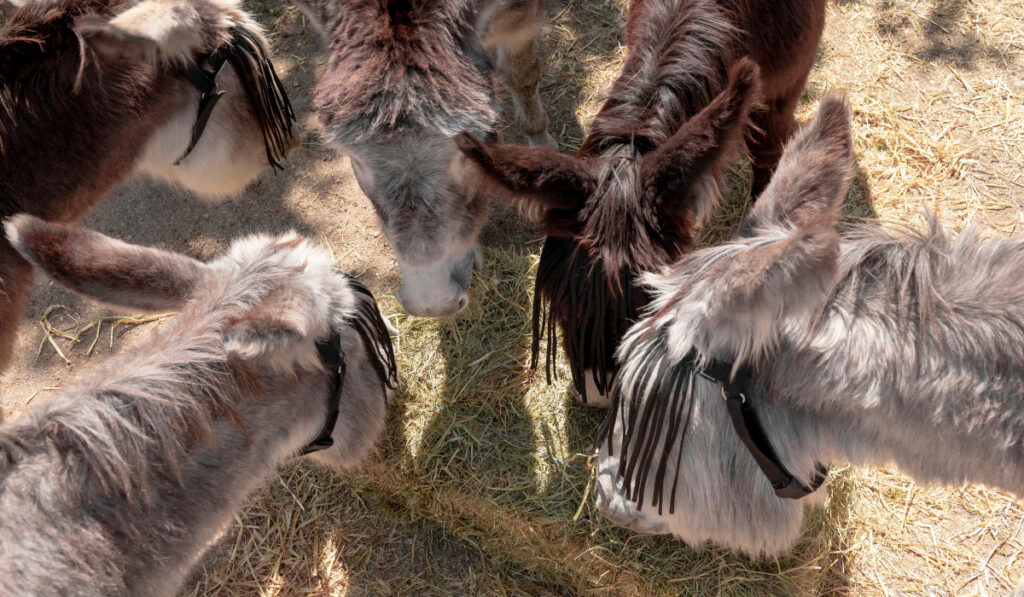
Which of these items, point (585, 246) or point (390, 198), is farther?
point (390, 198)

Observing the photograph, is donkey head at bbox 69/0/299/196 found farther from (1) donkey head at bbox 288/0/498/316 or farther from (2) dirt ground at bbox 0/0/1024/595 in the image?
(2) dirt ground at bbox 0/0/1024/595

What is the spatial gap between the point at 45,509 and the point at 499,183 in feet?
5.70

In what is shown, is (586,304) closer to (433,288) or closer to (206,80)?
(433,288)

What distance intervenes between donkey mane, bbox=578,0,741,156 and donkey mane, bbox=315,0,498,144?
0.52m

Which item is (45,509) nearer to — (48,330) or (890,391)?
(890,391)

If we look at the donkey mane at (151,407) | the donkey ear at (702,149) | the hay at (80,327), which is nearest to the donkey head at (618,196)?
the donkey ear at (702,149)

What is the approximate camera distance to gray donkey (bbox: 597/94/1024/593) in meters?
1.72

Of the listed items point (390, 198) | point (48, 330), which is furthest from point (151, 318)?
point (390, 198)

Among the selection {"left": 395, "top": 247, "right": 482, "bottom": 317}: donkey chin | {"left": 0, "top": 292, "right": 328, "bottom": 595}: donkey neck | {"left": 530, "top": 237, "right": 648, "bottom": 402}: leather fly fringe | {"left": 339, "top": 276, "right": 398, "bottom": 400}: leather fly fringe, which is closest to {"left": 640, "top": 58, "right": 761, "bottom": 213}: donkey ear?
{"left": 530, "top": 237, "right": 648, "bottom": 402}: leather fly fringe

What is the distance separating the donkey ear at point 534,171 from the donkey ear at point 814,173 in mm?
596

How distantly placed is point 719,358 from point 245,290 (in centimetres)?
153

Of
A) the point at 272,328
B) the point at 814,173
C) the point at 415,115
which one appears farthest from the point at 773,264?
the point at 415,115

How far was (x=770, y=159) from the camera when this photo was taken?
377 cm

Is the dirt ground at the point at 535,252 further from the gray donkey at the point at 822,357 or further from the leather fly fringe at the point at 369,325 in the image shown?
the gray donkey at the point at 822,357
